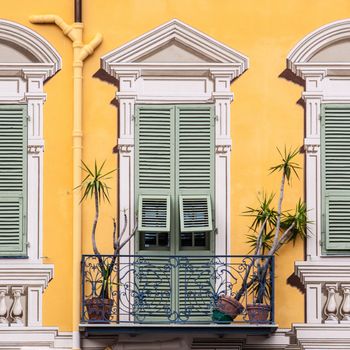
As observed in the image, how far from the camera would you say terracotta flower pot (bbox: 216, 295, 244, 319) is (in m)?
23.6

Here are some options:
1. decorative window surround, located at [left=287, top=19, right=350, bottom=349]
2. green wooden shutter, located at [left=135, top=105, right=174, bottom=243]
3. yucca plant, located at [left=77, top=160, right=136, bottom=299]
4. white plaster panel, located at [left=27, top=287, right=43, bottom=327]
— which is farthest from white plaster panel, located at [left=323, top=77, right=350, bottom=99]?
white plaster panel, located at [left=27, top=287, right=43, bottom=327]

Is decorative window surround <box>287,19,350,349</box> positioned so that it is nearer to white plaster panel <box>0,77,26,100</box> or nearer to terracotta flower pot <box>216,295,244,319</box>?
terracotta flower pot <box>216,295,244,319</box>

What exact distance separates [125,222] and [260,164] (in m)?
1.75

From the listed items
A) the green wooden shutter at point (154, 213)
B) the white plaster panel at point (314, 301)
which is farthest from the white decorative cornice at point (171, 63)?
the white plaster panel at point (314, 301)

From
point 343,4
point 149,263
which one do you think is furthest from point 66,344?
point 343,4

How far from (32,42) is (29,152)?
1314 millimetres

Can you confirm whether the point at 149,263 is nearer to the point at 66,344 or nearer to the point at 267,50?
the point at 66,344

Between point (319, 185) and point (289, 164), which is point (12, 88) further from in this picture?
point (319, 185)

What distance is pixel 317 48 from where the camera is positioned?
80.7ft

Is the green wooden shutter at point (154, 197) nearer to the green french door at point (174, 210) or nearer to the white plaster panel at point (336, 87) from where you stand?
the green french door at point (174, 210)

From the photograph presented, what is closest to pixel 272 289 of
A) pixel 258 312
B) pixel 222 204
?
pixel 258 312

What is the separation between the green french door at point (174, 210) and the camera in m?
24.1

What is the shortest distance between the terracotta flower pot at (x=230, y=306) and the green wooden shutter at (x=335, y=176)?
1413mm

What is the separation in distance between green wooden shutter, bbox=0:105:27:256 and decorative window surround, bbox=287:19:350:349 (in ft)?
10.7
